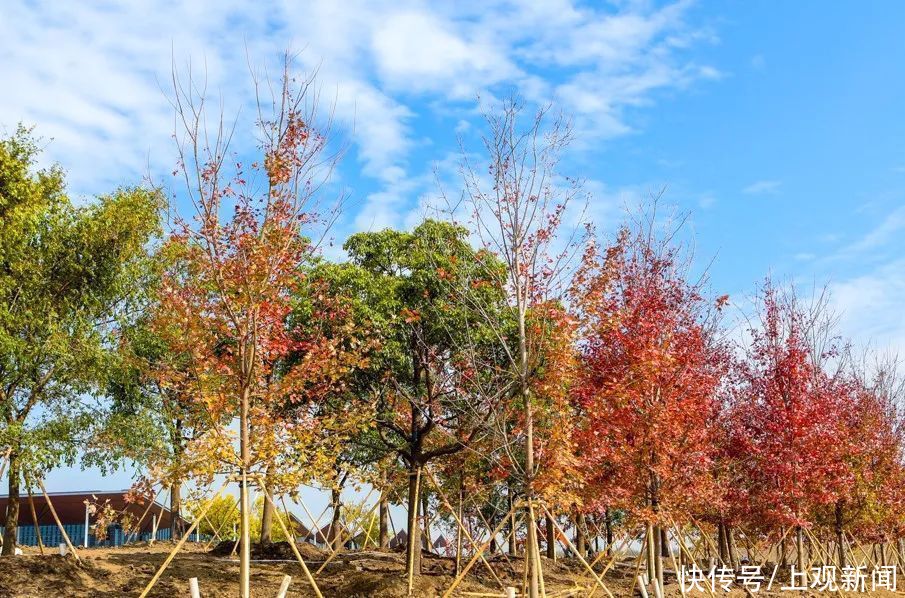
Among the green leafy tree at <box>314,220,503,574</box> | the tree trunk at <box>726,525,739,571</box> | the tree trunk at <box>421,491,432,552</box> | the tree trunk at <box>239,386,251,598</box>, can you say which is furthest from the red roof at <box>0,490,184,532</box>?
the tree trunk at <box>239,386,251,598</box>

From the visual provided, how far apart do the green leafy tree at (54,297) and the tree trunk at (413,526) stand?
774 cm

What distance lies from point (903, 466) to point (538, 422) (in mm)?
20402

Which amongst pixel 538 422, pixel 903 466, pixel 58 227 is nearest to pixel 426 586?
pixel 538 422

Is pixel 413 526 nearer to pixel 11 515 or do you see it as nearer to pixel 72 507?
pixel 11 515

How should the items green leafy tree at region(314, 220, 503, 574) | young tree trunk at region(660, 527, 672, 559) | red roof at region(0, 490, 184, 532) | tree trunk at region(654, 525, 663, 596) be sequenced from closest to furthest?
tree trunk at region(654, 525, 663, 596), green leafy tree at region(314, 220, 503, 574), young tree trunk at region(660, 527, 672, 559), red roof at region(0, 490, 184, 532)

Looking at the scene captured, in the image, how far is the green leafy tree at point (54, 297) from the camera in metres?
18.1

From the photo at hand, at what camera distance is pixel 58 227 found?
19953 mm

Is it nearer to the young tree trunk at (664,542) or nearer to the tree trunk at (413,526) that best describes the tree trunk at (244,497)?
the tree trunk at (413,526)

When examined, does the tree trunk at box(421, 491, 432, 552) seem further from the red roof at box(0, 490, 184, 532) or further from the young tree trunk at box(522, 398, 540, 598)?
the red roof at box(0, 490, 184, 532)

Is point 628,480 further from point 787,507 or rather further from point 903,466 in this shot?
point 903,466

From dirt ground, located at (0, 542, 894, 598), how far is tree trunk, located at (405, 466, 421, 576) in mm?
332

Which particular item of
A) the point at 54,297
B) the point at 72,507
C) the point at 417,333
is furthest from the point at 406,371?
the point at 72,507

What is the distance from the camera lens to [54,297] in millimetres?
19969

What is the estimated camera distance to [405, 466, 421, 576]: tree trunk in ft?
53.0
